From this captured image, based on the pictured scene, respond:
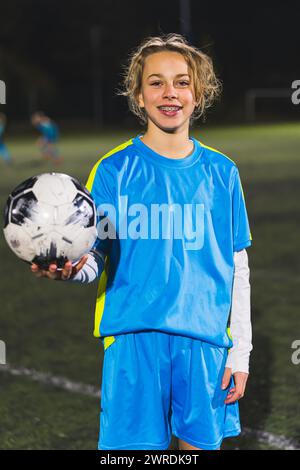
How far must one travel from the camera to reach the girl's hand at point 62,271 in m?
2.11

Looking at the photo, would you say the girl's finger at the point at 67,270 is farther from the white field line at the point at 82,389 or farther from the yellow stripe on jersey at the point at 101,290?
the white field line at the point at 82,389

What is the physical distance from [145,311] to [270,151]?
60.7 feet

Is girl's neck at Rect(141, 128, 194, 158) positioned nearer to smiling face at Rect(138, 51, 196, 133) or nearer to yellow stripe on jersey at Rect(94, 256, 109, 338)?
smiling face at Rect(138, 51, 196, 133)

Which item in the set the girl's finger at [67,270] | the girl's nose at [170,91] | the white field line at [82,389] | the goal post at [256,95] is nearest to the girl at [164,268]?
the girl's nose at [170,91]

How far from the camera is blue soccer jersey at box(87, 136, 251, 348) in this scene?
7.37 ft

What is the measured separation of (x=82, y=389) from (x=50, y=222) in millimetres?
2124

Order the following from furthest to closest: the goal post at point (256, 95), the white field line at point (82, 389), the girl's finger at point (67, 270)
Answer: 1. the goal post at point (256, 95)
2. the white field line at point (82, 389)
3. the girl's finger at point (67, 270)

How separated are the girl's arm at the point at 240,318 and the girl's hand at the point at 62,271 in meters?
0.53

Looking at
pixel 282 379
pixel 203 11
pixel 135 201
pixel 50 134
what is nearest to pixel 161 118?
pixel 135 201

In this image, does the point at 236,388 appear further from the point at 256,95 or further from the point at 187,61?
the point at 256,95

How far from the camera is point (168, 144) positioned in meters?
2.30

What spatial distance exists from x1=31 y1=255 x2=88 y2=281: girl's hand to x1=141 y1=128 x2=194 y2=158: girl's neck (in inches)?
16.7

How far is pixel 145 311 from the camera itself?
224 cm

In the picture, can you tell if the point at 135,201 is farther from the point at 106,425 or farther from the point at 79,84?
the point at 79,84
